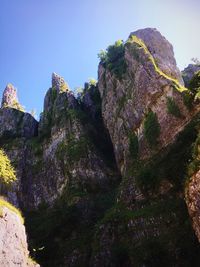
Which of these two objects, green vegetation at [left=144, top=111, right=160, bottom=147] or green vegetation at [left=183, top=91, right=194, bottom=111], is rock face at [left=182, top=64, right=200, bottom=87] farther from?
green vegetation at [left=183, top=91, right=194, bottom=111]

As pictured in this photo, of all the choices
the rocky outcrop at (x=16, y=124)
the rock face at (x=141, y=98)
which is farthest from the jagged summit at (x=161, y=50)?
the rocky outcrop at (x=16, y=124)

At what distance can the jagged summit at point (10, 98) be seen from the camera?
76.7 metres

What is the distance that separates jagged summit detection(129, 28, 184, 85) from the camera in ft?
176

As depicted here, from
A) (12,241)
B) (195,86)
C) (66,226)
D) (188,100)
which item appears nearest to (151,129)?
(188,100)

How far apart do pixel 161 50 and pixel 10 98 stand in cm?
3914

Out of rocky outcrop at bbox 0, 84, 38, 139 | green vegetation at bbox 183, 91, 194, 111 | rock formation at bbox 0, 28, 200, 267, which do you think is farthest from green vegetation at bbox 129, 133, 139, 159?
rocky outcrop at bbox 0, 84, 38, 139

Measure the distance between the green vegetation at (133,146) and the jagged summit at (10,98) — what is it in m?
40.1

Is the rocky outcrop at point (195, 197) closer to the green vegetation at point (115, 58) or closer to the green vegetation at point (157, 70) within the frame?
the green vegetation at point (157, 70)

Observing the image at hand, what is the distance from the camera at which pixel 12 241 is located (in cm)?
1956

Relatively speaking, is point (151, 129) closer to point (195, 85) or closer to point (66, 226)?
point (195, 85)

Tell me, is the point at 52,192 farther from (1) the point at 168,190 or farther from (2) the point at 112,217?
(1) the point at 168,190

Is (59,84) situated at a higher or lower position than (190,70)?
lower

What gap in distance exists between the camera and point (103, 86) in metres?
57.8

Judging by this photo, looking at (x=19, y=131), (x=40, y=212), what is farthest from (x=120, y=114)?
(x=19, y=131)
